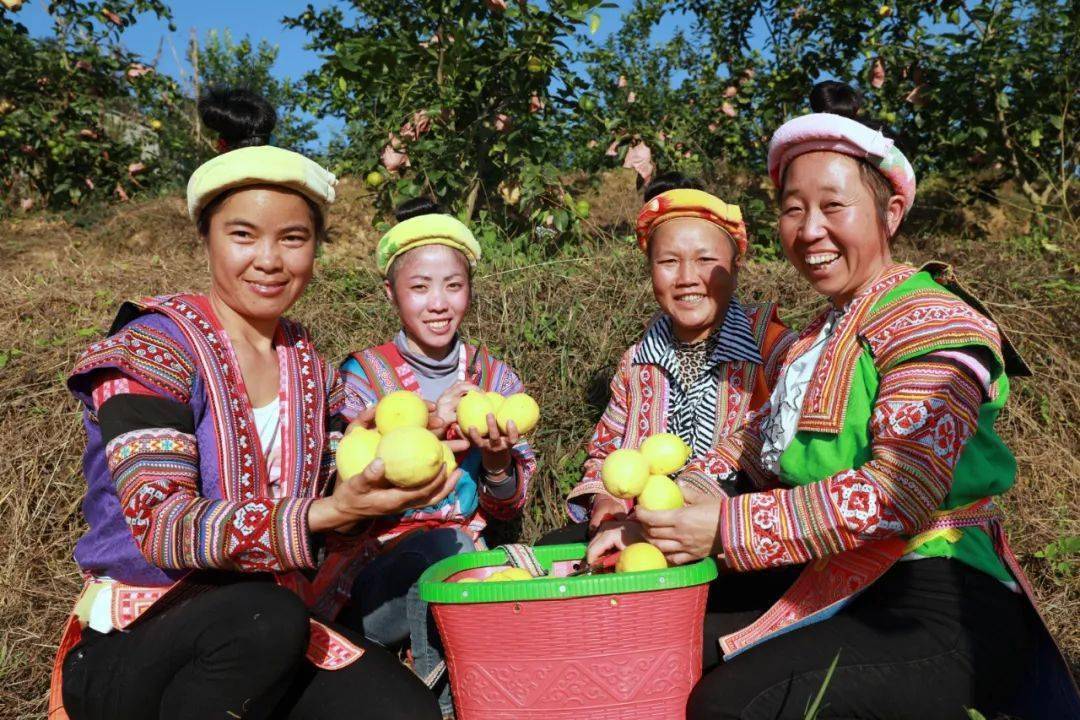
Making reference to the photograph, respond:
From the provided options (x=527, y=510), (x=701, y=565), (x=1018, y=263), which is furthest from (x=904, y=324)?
(x=1018, y=263)

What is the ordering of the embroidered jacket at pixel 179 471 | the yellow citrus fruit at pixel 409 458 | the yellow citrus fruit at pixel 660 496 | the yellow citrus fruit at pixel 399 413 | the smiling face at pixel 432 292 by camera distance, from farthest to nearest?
the smiling face at pixel 432 292, the yellow citrus fruit at pixel 399 413, the yellow citrus fruit at pixel 660 496, the embroidered jacket at pixel 179 471, the yellow citrus fruit at pixel 409 458

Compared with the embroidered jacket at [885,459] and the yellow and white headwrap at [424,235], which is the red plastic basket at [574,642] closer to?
the embroidered jacket at [885,459]

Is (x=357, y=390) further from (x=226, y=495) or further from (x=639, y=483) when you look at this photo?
(x=639, y=483)

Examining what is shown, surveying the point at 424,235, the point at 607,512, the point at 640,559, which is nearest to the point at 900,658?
the point at 640,559

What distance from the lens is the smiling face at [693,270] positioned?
2.64m

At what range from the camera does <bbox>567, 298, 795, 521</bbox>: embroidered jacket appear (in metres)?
2.63

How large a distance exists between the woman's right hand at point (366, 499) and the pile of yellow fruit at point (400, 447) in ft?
0.07

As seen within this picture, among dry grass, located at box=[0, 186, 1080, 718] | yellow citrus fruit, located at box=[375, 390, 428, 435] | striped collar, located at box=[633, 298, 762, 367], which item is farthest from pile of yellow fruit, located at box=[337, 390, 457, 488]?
dry grass, located at box=[0, 186, 1080, 718]

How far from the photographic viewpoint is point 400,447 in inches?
61.4

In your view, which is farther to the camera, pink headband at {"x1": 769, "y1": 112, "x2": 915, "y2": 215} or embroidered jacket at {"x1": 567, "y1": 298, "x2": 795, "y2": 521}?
embroidered jacket at {"x1": 567, "y1": 298, "x2": 795, "y2": 521}

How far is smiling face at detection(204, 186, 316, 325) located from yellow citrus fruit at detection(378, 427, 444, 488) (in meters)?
0.69

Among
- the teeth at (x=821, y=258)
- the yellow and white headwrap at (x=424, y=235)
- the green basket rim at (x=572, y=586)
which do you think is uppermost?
the yellow and white headwrap at (x=424, y=235)

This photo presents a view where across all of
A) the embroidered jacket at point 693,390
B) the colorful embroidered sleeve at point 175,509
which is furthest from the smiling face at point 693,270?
the colorful embroidered sleeve at point 175,509

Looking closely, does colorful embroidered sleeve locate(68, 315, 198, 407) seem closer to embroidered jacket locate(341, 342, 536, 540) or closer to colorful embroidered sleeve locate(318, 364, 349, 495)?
colorful embroidered sleeve locate(318, 364, 349, 495)
